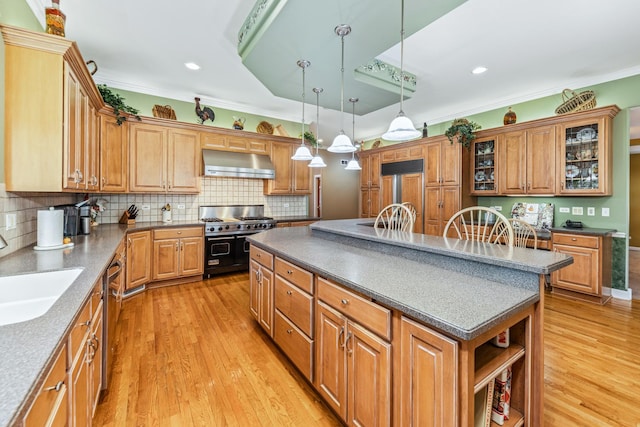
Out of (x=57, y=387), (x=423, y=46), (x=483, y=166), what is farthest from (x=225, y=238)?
(x=483, y=166)

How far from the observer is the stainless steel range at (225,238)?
4.22m

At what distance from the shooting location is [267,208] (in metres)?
5.32

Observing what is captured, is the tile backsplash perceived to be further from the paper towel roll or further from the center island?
the center island

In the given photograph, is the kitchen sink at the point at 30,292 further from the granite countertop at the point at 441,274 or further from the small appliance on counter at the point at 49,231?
the granite countertop at the point at 441,274

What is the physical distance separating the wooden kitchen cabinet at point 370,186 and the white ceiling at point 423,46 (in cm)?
187

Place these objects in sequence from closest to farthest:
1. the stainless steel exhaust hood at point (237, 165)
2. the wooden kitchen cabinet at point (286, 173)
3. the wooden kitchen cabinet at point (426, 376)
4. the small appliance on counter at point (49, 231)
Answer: the wooden kitchen cabinet at point (426, 376), the small appliance on counter at point (49, 231), the stainless steel exhaust hood at point (237, 165), the wooden kitchen cabinet at point (286, 173)

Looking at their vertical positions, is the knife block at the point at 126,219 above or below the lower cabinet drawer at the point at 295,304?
above

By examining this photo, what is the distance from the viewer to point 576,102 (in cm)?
369

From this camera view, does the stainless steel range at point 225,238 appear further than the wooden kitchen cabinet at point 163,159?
Yes

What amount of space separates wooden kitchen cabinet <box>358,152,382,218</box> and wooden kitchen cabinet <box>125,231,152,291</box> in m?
4.22

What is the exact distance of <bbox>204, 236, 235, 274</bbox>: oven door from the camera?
421cm

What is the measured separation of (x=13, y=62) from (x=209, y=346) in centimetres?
249

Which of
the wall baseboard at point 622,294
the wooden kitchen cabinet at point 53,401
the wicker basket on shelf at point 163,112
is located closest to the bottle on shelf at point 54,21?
the wicker basket on shelf at point 163,112

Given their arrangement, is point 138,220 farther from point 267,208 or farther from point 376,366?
point 376,366
